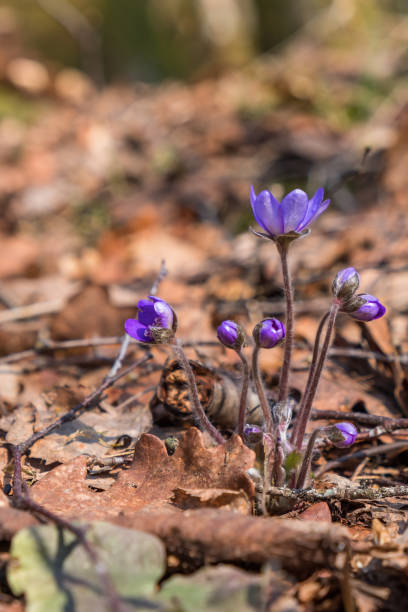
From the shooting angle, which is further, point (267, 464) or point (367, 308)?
point (367, 308)

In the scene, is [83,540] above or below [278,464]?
below

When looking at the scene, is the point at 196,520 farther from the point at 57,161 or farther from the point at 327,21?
the point at 327,21

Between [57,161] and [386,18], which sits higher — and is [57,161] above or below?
below

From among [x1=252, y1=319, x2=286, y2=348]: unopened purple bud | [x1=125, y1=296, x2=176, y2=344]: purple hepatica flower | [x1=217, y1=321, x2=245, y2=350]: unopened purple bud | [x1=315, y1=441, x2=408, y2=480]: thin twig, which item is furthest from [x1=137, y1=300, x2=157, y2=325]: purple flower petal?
[x1=315, y1=441, x2=408, y2=480]: thin twig

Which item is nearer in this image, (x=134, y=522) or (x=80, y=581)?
(x=80, y=581)

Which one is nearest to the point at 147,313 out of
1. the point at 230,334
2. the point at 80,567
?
the point at 230,334

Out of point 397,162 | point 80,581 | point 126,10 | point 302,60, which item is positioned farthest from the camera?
point 126,10

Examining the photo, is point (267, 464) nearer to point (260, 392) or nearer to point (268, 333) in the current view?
point (260, 392)

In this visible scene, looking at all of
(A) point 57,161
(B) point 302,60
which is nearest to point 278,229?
(A) point 57,161
